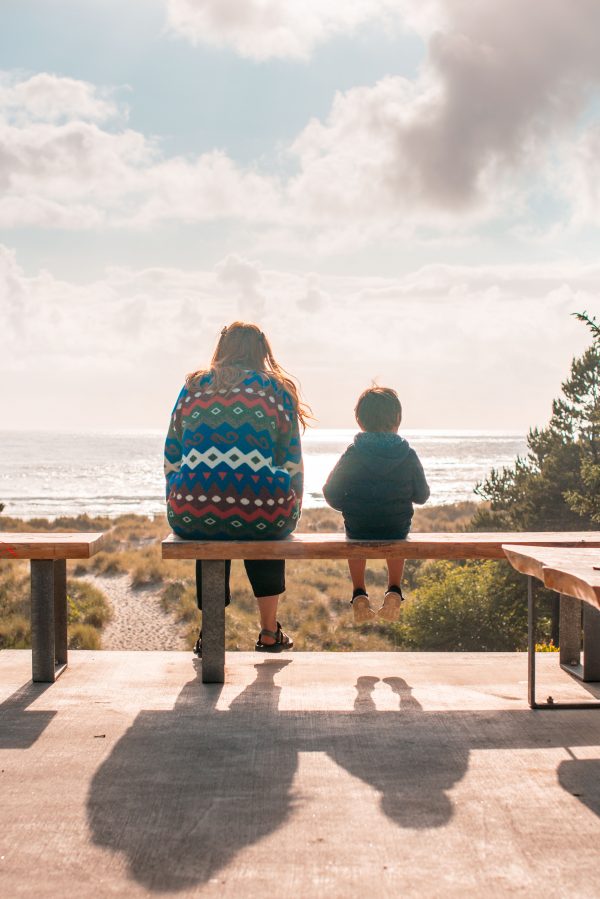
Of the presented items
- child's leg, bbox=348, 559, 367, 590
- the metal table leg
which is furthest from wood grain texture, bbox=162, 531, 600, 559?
the metal table leg

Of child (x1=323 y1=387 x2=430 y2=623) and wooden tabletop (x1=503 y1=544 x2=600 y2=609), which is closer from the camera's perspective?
wooden tabletop (x1=503 y1=544 x2=600 y2=609)

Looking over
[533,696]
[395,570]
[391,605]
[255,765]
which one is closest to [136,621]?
[395,570]

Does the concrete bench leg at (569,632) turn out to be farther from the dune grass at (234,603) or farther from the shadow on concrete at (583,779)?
the dune grass at (234,603)

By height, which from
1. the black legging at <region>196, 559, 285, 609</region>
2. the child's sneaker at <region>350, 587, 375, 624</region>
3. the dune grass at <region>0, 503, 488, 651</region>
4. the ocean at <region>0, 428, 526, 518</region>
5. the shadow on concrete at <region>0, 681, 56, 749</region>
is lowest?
the ocean at <region>0, 428, 526, 518</region>

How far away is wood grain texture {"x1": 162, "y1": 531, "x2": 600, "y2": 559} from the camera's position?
387 cm

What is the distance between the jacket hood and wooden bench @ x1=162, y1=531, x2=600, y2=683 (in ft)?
1.37

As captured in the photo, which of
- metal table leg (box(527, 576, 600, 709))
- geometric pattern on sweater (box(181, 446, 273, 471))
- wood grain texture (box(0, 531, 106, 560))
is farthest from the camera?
geometric pattern on sweater (box(181, 446, 273, 471))

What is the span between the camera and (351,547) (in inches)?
156

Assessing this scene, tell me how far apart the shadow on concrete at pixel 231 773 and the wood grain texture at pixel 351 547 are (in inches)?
24.5

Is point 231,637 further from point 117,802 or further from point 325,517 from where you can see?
point 325,517

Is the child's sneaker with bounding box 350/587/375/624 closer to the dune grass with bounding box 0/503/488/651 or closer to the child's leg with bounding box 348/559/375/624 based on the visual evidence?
the child's leg with bounding box 348/559/375/624

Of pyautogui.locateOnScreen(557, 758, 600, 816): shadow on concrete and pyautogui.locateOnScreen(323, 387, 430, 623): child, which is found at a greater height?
pyautogui.locateOnScreen(323, 387, 430, 623): child

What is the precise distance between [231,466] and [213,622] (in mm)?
724

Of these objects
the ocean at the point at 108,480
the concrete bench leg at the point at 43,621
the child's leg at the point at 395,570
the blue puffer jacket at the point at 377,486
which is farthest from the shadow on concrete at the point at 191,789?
the ocean at the point at 108,480
